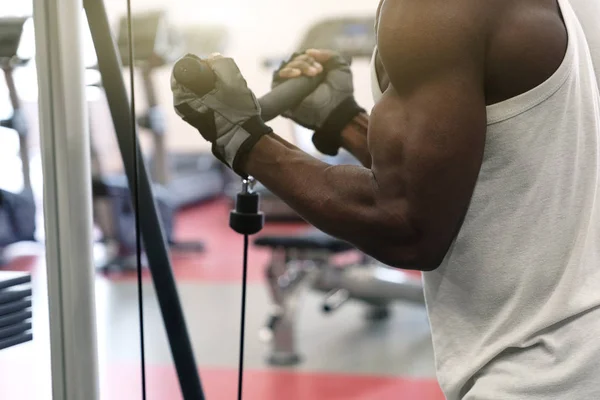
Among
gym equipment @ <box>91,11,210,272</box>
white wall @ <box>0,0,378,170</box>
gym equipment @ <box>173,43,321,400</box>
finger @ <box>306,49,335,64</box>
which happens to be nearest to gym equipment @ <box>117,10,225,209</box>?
gym equipment @ <box>91,11,210,272</box>

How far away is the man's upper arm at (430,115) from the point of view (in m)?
0.97

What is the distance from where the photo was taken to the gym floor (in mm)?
3061

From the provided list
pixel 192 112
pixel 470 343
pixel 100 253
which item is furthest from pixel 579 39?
pixel 100 253

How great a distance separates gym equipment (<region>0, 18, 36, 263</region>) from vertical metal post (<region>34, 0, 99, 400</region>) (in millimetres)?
402

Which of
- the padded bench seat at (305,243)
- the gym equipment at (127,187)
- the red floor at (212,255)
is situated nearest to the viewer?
the padded bench seat at (305,243)

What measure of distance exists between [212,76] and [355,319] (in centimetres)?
292

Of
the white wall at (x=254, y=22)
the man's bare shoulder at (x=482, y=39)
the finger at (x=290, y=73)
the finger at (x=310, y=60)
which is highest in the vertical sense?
the man's bare shoulder at (x=482, y=39)

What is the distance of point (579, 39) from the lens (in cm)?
110

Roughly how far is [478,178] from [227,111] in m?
0.39

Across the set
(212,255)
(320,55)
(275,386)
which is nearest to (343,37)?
(212,255)

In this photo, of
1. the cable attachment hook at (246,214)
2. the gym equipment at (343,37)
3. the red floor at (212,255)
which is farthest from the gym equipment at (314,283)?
the cable attachment hook at (246,214)

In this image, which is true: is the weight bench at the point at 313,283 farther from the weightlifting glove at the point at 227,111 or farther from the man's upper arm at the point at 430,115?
the man's upper arm at the point at 430,115

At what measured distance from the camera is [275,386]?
3104mm

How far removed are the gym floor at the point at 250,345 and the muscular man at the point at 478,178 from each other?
1.42 meters
